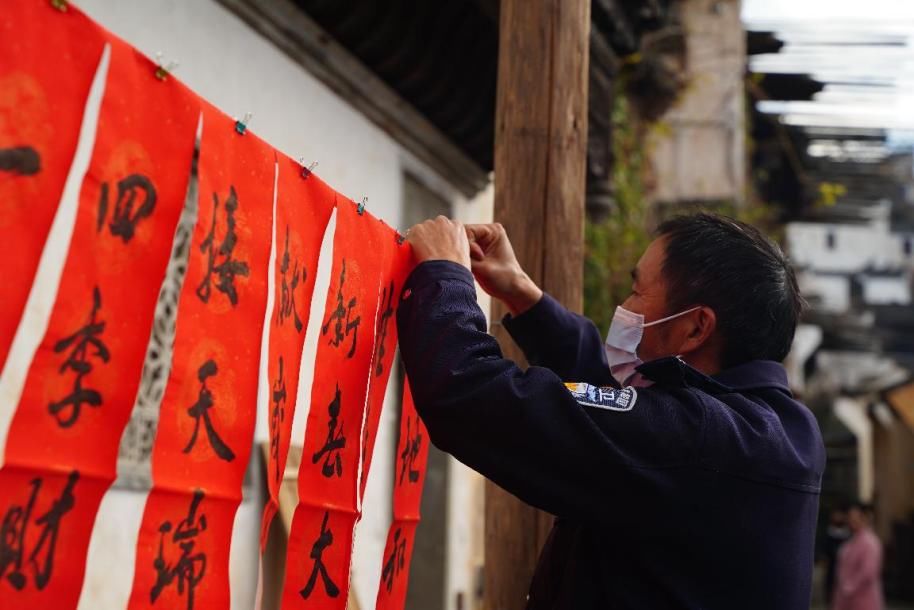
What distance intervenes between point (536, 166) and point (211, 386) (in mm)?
1800

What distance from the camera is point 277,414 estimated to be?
2504mm

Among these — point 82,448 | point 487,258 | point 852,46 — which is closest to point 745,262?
point 487,258

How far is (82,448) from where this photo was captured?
1.94 metres

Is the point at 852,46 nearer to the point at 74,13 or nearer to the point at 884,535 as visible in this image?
the point at 74,13

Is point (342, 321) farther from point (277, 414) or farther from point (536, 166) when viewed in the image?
point (536, 166)

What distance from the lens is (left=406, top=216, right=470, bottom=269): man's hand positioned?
9.29 ft

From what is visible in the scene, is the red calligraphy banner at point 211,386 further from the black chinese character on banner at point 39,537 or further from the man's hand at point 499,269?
the man's hand at point 499,269

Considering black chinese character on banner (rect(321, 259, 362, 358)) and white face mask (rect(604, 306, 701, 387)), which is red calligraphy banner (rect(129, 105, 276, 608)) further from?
white face mask (rect(604, 306, 701, 387))

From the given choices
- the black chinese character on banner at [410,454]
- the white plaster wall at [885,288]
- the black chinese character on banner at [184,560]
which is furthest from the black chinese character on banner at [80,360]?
the white plaster wall at [885,288]

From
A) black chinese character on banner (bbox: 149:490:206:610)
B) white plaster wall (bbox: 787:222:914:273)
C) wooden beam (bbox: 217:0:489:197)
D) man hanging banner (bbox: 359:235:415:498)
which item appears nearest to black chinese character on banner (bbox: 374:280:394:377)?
man hanging banner (bbox: 359:235:415:498)

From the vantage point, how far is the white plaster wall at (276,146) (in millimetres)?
3879

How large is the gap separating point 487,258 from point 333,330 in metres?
0.74

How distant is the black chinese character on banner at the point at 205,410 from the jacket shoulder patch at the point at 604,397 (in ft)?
2.39

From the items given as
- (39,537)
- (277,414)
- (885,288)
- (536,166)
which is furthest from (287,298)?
(885,288)
